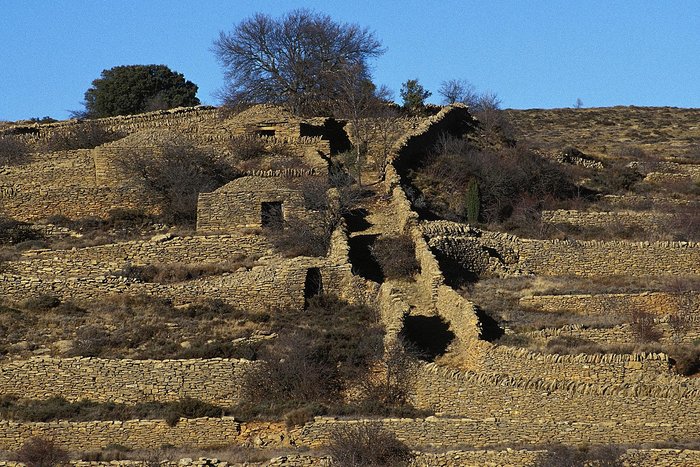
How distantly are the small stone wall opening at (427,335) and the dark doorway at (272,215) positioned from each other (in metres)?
7.14

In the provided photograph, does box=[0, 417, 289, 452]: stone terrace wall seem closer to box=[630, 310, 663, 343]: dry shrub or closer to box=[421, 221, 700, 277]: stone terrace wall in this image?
box=[630, 310, 663, 343]: dry shrub

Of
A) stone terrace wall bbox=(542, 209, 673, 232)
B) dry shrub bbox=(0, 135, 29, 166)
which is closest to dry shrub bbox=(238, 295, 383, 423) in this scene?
stone terrace wall bbox=(542, 209, 673, 232)

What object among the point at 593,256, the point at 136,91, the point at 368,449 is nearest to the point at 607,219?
the point at 593,256

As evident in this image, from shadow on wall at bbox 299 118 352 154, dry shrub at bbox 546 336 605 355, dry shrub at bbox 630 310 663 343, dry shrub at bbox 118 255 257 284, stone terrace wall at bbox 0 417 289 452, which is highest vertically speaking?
shadow on wall at bbox 299 118 352 154

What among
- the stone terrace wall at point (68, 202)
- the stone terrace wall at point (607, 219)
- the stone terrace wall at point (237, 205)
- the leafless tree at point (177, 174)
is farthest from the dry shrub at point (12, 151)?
the stone terrace wall at point (607, 219)

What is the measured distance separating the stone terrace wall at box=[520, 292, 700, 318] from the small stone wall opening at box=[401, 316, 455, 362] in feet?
7.64

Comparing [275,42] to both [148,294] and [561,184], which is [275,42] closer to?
[561,184]

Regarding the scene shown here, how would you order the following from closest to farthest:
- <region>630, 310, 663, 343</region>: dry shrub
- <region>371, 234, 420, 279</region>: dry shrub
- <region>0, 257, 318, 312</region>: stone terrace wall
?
<region>630, 310, 663, 343</region>: dry shrub
<region>0, 257, 318, 312</region>: stone terrace wall
<region>371, 234, 420, 279</region>: dry shrub

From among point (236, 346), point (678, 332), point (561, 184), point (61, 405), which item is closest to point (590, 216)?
point (561, 184)

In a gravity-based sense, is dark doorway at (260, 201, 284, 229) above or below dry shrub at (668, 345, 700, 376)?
above

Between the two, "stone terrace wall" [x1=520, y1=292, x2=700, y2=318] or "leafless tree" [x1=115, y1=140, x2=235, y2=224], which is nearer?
"stone terrace wall" [x1=520, y1=292, x2=700, y2=318]

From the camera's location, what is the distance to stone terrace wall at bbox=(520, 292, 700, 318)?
3722 centimetres

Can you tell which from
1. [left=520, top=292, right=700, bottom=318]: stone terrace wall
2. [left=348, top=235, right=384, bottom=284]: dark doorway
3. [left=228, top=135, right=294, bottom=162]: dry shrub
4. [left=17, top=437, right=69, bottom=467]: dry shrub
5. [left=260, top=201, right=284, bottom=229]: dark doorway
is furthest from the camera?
[left=228, top=135, right=294, bottom=162]: dry shrub

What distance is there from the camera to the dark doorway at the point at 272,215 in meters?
43.4
